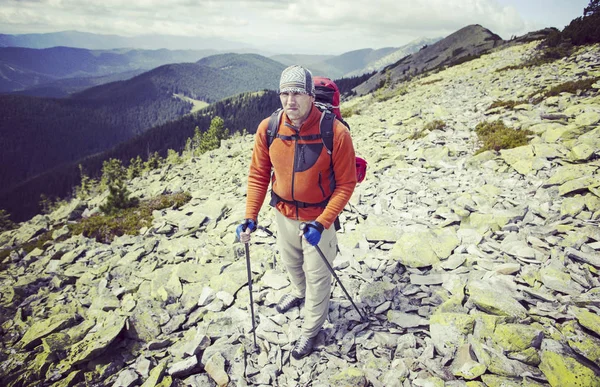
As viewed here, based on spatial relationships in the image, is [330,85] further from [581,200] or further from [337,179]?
[581,200]

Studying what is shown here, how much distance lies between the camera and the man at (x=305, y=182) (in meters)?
3.71

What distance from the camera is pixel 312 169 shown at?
3.83 meters

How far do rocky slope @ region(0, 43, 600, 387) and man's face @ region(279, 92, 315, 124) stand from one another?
277 cm

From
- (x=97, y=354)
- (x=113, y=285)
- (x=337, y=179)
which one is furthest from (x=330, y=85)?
(x=113, y=285)

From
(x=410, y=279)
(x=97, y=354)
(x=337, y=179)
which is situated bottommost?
(x=97, y=354)

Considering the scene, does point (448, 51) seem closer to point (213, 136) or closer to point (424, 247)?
point (213, 136)

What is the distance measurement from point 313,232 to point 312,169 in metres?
0.86

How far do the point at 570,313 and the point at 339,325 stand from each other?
3.31 meters

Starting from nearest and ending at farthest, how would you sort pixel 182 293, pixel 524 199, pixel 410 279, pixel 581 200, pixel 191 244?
pixel 410 279, pixel 581 200, pixel 182 293, pixel 524 199, pixel 191 244

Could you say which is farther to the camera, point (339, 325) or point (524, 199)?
point (524, 199)

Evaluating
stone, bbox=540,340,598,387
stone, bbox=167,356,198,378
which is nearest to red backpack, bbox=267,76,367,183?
stone, bbox=540,340,598,387

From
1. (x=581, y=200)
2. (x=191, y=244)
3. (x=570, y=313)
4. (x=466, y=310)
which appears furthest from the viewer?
(x=191, y=244)

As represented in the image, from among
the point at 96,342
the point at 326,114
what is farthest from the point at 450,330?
the point at 96,342

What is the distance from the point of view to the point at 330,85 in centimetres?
449
